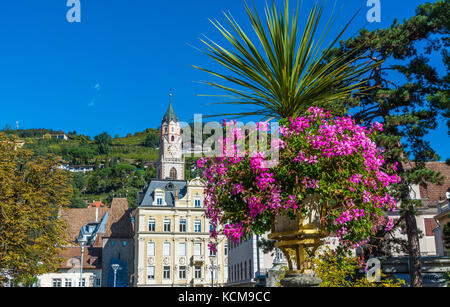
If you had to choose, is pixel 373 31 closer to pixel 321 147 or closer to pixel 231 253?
pixel 321 147

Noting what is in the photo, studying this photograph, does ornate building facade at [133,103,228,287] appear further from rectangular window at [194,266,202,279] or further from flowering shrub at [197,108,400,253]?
flowering shrub at [197,108,400,253]

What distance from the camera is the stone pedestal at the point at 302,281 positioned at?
5121 mm

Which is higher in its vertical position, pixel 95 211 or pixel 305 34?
pixel 95 211

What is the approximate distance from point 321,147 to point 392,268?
54.5ft

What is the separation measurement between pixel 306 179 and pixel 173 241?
56.3 meters

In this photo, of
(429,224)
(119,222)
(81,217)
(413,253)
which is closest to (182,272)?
(119,222)

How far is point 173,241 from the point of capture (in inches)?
2344

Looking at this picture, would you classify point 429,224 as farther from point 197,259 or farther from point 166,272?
point 166,272

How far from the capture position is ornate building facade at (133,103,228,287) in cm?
5794

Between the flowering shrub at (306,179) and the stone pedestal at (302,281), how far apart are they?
2.09 ft

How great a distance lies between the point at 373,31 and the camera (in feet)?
63.3

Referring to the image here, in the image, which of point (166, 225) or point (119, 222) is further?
point (119, 222)

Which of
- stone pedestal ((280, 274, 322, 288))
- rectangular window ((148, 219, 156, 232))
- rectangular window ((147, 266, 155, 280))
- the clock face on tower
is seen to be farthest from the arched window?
stone pedestal ((280, 274, 322, 288))

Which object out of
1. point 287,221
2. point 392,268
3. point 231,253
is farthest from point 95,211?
point 287,221
